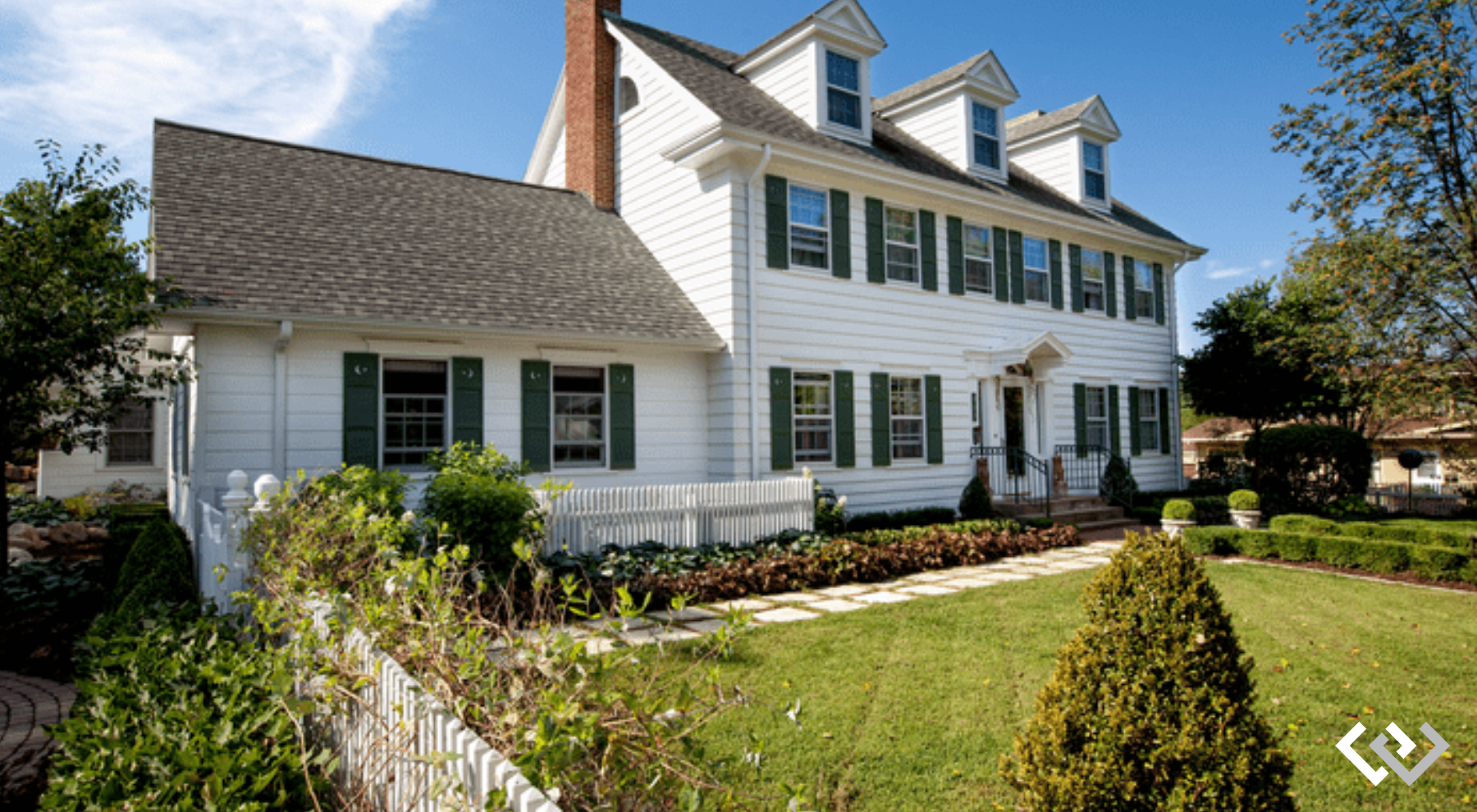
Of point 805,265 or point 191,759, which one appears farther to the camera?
point 805,265

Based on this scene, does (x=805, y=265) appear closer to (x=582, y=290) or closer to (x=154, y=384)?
(x=582, y=290)

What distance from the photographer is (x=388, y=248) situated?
36.6 ft

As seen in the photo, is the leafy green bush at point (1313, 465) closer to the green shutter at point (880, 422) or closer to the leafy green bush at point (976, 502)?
the leafy green bush at point (976, 502)

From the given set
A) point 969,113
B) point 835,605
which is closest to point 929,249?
point 969,113

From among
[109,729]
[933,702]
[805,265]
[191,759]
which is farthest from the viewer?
[805,265]

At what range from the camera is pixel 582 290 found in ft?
39.3

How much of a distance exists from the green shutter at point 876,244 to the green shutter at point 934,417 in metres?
2.04

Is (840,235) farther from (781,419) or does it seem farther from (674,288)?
(781,419)

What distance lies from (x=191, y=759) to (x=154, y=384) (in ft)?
24.6

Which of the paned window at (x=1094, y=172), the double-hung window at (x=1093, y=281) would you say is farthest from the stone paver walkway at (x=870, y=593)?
the paned window at (x=1094, y=172)

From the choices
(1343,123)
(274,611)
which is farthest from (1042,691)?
(1343,123)

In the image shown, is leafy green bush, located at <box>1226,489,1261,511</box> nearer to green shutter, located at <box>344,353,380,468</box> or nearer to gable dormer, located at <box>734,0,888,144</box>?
gable dormer, located at <box>734,0,888,144</box>

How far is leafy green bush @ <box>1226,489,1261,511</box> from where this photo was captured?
42.4 ft

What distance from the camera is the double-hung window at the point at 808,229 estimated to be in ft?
40.9
